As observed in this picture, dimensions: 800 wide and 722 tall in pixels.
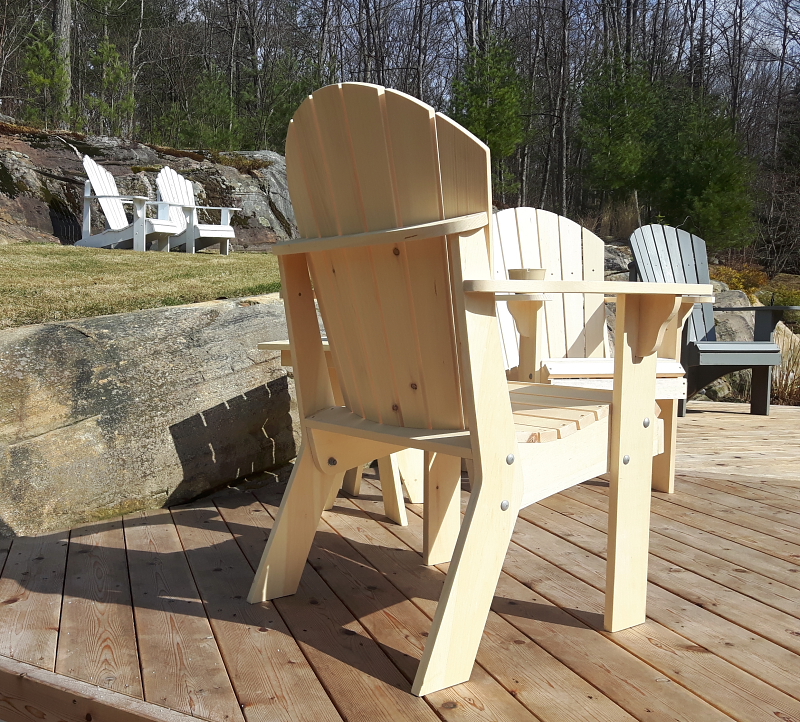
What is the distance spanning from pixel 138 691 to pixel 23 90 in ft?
52.8

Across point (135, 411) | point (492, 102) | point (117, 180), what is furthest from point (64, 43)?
point (135, 411)

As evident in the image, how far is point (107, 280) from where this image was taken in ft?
15.4

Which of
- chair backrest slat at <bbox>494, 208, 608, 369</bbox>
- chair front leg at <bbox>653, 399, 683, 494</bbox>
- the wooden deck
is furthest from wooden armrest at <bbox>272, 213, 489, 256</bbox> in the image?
chair front leg at <bbox>653, 399, 683, 494</bbox>

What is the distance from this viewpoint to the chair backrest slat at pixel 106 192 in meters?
7.78

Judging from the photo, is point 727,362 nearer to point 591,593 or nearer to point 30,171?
point 591,593

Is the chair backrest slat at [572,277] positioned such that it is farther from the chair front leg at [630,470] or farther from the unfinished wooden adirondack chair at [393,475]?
the chair front leg at [630,470]

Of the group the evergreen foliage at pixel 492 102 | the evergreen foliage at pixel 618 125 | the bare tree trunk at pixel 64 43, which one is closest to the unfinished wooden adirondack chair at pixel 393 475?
the bare tree trunk at pixel 64 43

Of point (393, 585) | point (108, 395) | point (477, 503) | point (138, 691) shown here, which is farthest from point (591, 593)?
point (108, 395)

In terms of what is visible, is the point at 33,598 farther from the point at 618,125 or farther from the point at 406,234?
the point at 618,125

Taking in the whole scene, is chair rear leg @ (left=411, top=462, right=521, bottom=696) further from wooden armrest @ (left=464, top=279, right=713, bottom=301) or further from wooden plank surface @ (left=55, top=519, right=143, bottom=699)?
wooden plank surface @ (left=55, top=519, right=143, bottom=699)

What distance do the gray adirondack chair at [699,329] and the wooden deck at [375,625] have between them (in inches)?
65.3

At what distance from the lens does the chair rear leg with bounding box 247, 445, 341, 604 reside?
1.77 m

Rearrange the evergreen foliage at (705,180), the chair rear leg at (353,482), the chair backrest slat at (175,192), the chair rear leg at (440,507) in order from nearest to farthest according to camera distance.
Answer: the chair rear leg at (440,507)
the chair rear leg at (353,482)
the chair backrest slat at (175,192)
the evergreen foliage at (705,180)

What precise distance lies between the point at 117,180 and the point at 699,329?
291 inches
